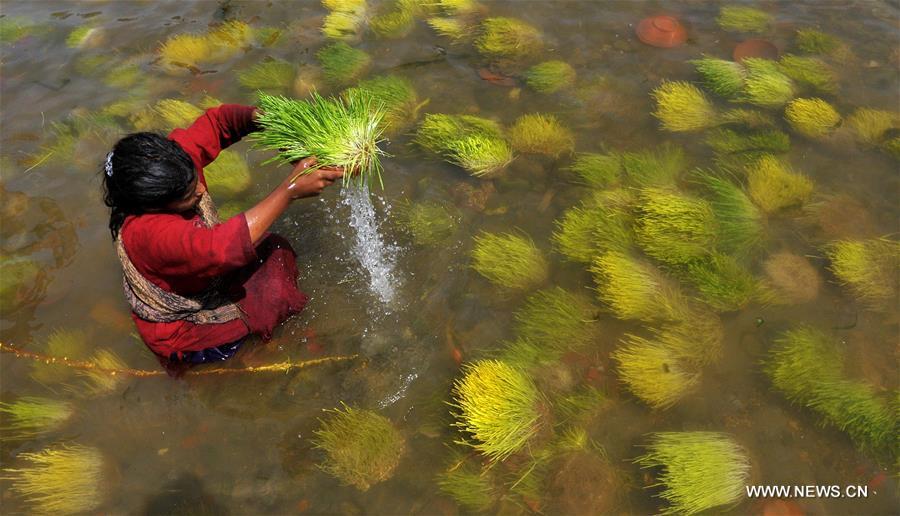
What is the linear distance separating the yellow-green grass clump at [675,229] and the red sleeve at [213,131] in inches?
94.0

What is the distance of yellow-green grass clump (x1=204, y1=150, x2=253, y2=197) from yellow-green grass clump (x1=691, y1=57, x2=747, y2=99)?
373cm

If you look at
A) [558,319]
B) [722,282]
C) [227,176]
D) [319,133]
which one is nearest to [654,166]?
[722,282]

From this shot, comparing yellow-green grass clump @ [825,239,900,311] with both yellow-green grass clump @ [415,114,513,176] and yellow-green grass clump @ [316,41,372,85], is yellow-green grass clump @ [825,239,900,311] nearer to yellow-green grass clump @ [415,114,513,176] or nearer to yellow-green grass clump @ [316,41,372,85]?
yellow-green grass clump @ [415,114,513,176]

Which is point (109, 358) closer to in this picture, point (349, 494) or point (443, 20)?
point (349, 494)

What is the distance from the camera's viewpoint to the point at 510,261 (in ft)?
11.5

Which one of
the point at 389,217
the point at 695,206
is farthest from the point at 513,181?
the point at 695,206

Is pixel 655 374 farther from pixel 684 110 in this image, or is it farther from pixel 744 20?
pixel 744 20

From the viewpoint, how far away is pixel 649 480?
2.67 metres

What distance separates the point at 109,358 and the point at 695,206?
11.9 feet

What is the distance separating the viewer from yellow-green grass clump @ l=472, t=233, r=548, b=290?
3.45m

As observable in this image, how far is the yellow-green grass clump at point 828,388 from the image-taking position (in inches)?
108

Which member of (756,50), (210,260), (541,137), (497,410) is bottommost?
(497,410)

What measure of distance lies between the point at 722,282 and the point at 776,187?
986 mm

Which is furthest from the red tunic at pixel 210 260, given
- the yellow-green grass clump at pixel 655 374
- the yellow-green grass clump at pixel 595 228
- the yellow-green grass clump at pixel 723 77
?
the yellow-green grass clump at pixel 723 77
